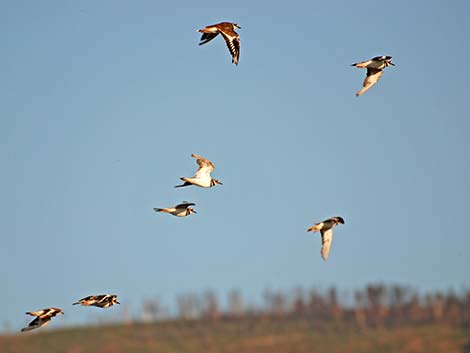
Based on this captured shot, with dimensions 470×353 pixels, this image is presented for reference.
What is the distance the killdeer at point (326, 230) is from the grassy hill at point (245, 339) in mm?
125532

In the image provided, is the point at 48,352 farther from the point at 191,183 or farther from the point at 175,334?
the point at 191,183

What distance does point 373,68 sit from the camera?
3822 centimetres

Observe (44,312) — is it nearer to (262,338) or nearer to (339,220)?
(339,220)

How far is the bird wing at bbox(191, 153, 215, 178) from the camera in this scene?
38.3m

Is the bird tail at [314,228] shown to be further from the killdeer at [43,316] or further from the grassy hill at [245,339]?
the grassy hill at [245,339]

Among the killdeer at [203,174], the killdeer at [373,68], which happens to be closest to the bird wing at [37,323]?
the killdeer at [203,174]

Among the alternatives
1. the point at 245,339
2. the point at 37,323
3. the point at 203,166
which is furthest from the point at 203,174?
the point at 245,339

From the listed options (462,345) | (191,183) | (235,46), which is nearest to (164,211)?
(191,183)

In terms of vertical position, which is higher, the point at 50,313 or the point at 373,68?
the point at 373,68

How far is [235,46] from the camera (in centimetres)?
3641

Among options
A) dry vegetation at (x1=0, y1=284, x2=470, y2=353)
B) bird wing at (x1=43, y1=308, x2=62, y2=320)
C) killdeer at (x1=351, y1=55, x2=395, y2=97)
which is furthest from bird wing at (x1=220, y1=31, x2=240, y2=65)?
dry vegetation at (x1=0, y1=284, x2=470, y2=353)

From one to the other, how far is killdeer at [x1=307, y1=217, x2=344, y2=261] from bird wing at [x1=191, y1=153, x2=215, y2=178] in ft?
12.1

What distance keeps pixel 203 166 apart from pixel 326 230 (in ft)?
14.0

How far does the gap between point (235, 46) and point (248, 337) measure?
152m
